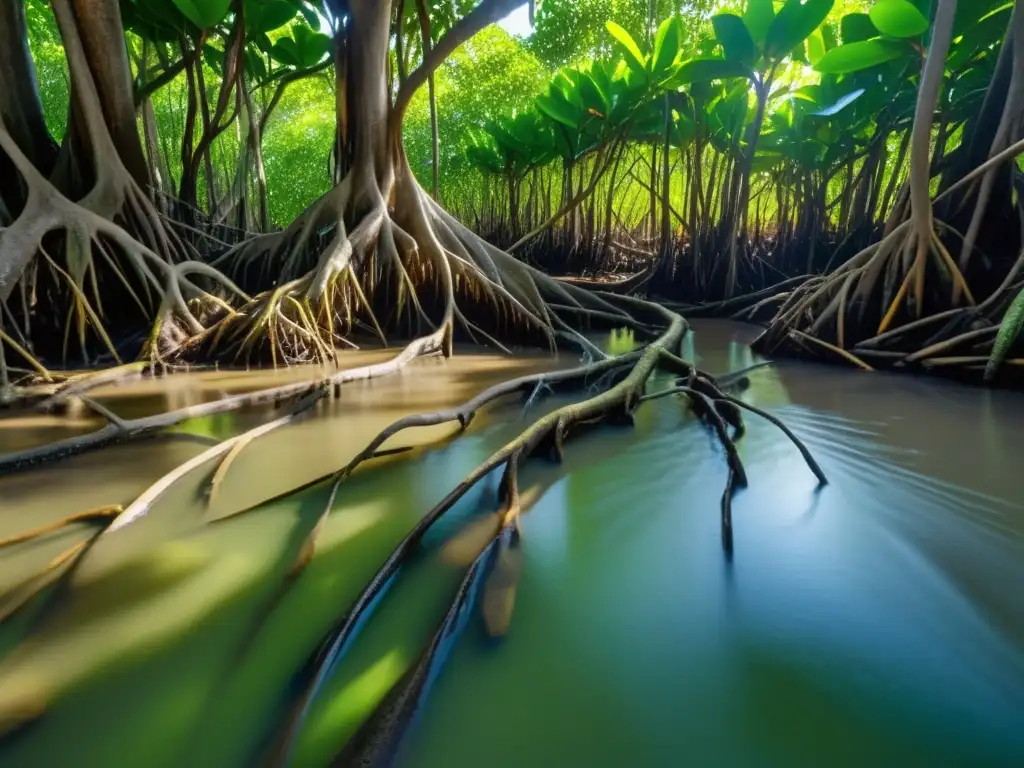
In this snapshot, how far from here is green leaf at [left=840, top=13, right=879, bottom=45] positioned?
165 inches

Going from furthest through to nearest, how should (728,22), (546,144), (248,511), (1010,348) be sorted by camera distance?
1. (546,144)
2. (728,22)
3. (1010,348)
4. (248,511)

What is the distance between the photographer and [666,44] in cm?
529

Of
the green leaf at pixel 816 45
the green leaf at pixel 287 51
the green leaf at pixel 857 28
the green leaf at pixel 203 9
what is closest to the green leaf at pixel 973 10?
the green leaf at pixel 857 28

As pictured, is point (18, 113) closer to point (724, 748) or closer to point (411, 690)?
point (411, 690)

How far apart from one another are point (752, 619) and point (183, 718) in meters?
0.79

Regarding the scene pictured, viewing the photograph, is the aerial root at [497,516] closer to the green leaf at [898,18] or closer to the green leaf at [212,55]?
the green leaf at [898,18]

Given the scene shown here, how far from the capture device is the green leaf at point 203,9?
4156 millimetres

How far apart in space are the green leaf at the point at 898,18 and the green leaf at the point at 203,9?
404 centimetres

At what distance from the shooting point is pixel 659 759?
0.70m

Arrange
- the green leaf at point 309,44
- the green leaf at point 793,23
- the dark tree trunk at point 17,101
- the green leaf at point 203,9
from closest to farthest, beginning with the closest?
1. the dark tree trunk at point 17,101
2. the green leaf at point 203,9
3. the green leaf at point 793,23
4. the green leaf at point 309,44

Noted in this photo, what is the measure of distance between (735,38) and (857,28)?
2.80 feet

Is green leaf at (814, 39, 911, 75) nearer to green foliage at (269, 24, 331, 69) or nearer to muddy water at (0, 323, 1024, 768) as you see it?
muddy water at (0, 323, 1024, 768)

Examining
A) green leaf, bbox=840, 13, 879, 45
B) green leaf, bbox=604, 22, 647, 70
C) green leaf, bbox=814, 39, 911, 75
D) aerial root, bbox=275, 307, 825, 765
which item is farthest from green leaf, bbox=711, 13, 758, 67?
aerial root, bbox=275, 307, 825, 765

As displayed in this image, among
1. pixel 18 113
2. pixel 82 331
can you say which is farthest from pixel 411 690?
pixel 18 113
